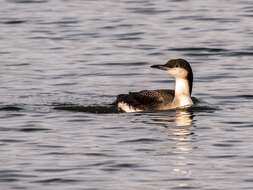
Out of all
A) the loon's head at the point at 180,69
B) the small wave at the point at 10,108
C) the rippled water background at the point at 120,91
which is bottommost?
the small wave at the point at 10,108

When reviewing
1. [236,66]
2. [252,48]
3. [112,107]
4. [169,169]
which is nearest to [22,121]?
[112,107]

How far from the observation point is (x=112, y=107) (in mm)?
22578

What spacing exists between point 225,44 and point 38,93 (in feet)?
22.7

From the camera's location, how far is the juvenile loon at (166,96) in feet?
73.3

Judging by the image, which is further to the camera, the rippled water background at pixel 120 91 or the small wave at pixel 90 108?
the small wave at pixel 90 108

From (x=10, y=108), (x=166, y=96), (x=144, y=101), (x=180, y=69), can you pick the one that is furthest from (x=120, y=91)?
(x=10, y=108)

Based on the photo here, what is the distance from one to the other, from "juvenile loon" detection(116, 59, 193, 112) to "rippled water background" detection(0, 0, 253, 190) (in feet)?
0.93

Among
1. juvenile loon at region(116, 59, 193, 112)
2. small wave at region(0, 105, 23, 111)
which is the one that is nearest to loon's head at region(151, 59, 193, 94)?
juvenile loon at region(116, 59, 193, 112)

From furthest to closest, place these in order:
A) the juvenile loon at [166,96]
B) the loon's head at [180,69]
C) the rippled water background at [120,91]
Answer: the loon's head at [180,69] < the juvenile loon at [166,96] < the rippled water background at [120,91]

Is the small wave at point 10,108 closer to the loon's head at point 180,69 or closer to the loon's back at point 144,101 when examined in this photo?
the loon's back at point 144,101

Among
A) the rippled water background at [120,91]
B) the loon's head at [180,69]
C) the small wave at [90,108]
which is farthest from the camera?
the loon's head at [180,69]

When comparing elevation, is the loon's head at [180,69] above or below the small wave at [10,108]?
above

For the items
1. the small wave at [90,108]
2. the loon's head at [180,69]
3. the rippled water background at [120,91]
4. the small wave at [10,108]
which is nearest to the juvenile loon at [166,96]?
the loon's head at [180,69]

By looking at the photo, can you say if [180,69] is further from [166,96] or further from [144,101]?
[144,101]
